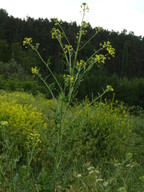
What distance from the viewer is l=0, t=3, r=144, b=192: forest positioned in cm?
259

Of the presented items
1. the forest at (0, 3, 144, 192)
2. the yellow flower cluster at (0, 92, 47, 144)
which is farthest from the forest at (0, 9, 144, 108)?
the yellow flower cluster at (0, 92, 47, 144)

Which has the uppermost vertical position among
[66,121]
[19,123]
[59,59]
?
[59,59]

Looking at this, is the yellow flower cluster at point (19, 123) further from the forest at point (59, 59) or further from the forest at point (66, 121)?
the forest at point (59, 59)

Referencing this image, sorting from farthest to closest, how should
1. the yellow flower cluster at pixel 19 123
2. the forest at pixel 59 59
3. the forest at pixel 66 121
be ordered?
the forest at pixel 59 59 < the yellow flower cluster at pixel 19 123 < the forest at pixel 66 121

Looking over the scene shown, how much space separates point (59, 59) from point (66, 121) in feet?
59.5

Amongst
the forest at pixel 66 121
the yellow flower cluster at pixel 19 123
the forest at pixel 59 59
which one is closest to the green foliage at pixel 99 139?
the forest at pixel 66 121

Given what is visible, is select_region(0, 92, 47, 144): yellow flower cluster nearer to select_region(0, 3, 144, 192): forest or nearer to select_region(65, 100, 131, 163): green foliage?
select_region(0, 3, 144, 192): forest

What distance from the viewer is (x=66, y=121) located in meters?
5.22

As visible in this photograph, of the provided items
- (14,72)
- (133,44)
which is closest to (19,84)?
(14,72)

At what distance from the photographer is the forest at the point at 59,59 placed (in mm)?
19641

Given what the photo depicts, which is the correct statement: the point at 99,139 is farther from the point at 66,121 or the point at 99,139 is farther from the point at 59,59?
the point at 59,59

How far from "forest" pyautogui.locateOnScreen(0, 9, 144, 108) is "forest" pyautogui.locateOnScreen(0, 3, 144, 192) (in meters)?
0.09

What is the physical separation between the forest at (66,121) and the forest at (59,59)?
89mm

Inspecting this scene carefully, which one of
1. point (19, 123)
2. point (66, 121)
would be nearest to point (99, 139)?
point (66, 121)
